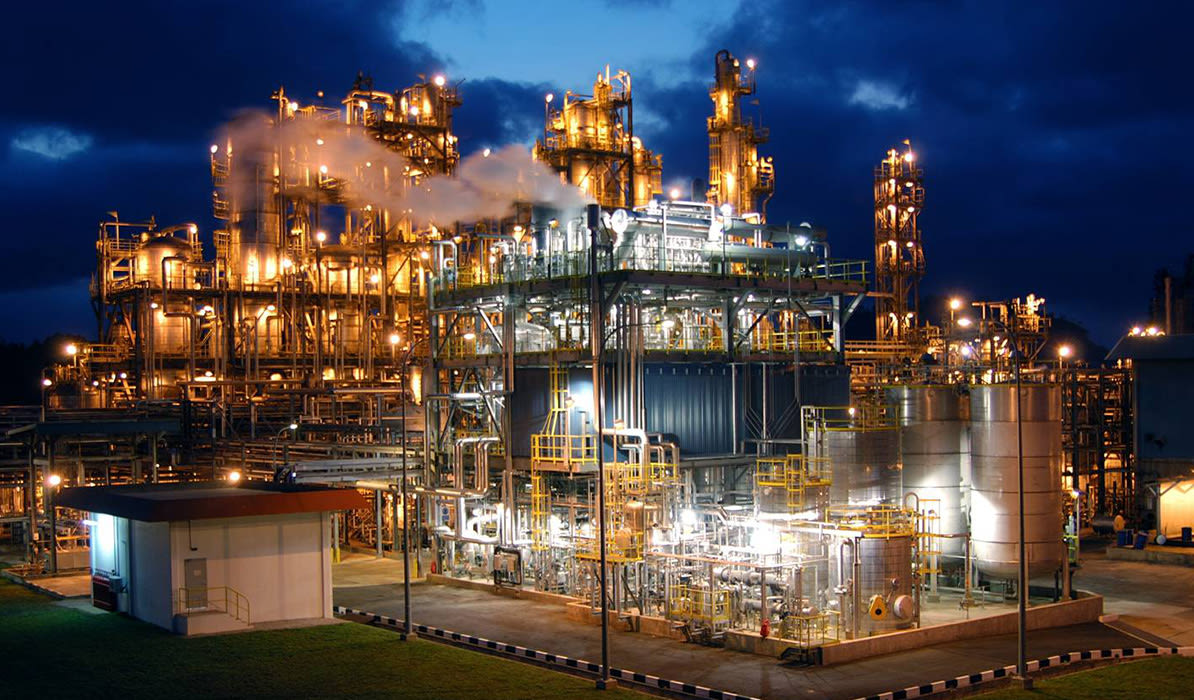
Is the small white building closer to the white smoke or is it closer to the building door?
the building door

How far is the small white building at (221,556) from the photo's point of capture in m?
31.7

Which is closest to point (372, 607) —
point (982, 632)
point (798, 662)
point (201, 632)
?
point (201, 632)

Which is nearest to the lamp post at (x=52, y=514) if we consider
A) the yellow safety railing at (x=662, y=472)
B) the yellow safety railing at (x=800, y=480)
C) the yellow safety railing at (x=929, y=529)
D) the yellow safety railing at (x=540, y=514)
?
the yellow safety railing at (x=540, y=514)

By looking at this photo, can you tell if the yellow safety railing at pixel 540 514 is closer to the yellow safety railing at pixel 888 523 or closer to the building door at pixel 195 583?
the building door at pixel 195 583

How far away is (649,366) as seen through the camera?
3775 cm

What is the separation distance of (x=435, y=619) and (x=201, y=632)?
19.5ft

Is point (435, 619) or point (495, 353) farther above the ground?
point (495, 353)

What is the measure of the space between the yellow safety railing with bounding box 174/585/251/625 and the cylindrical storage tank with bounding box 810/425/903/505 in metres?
15.5


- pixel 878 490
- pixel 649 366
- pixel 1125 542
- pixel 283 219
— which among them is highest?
pixel 283 219

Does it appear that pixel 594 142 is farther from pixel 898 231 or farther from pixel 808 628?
pixel 808 628

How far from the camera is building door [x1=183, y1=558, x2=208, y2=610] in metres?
31.8

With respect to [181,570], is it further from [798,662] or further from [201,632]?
[798,662]

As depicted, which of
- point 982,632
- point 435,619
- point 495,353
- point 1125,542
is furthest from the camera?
point 1125,542

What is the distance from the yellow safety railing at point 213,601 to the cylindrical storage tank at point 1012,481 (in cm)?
1927
